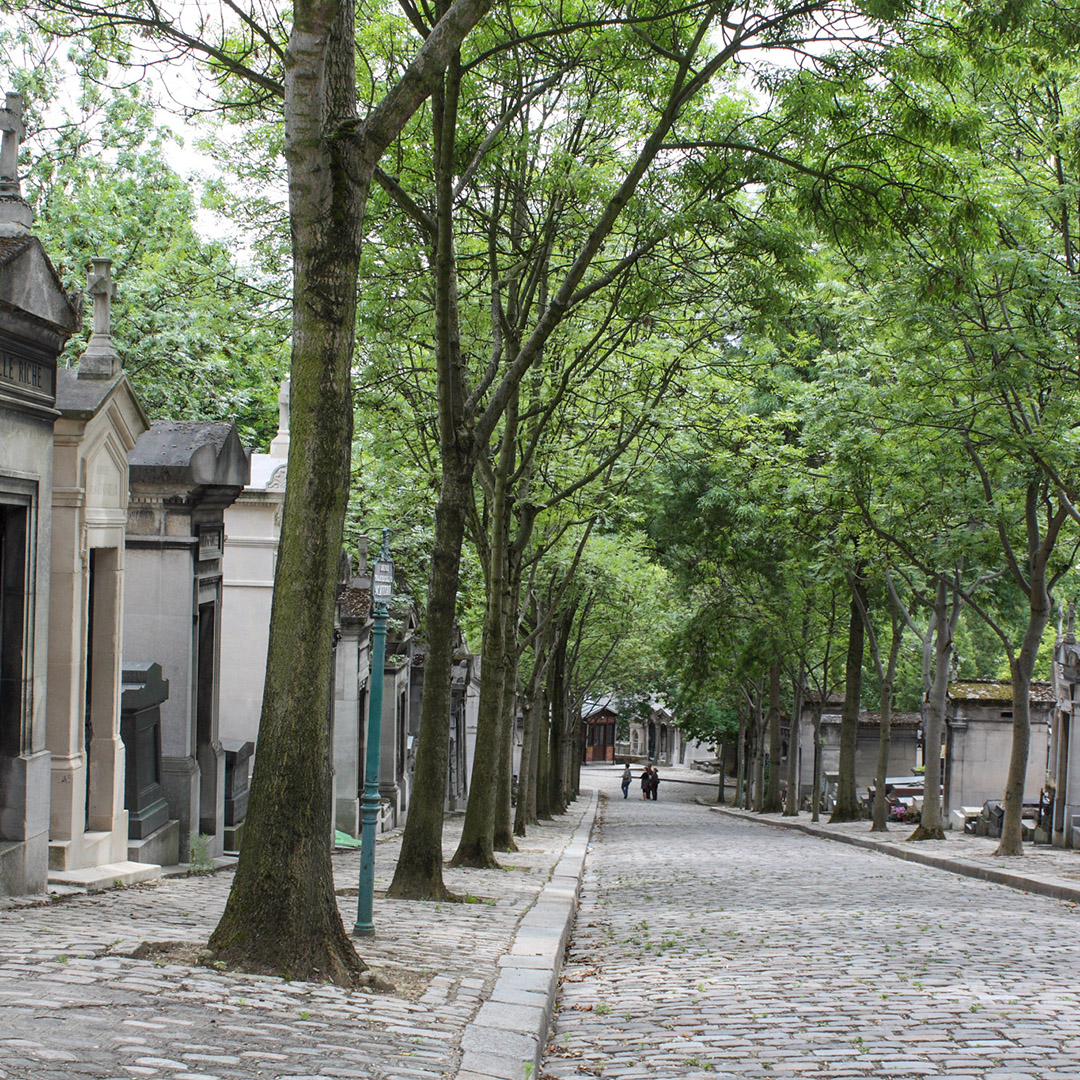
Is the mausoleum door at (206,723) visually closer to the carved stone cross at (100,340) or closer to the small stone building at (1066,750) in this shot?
the carved stone cross at (100,340)

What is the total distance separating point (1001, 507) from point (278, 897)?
54.6ft

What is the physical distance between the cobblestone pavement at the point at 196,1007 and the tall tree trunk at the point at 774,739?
2869 centimetres

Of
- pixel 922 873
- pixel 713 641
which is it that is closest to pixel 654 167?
pixel 922 873

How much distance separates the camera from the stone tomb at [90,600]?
33.7ft

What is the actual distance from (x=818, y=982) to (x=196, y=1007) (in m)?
4.60

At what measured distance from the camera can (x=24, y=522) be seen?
363 inches

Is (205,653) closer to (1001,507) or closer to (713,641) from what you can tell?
(1001,507)

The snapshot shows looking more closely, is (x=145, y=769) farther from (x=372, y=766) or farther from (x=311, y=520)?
(x=311, y=520)

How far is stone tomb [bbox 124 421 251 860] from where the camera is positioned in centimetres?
1342

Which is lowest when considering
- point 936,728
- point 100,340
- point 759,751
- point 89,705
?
point 759,751

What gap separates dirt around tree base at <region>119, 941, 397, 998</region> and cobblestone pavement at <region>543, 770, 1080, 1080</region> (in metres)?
0.96

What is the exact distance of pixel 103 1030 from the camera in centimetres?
450

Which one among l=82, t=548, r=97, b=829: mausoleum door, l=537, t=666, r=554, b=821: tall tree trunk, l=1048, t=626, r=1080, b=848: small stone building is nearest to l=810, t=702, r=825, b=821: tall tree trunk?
l=537, t=666, r=554, b=821: tall tree trunk

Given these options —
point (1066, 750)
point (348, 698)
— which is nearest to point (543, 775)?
point (1066, 750)
